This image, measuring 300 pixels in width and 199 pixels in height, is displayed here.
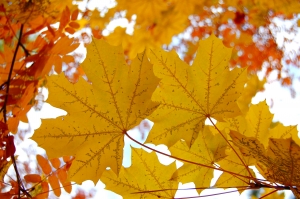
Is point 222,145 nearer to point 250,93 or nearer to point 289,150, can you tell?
point 289,150

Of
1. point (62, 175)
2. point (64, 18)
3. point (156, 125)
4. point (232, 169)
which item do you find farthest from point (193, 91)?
point (64, 18)

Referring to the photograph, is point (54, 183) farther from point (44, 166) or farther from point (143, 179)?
point (143, 179)

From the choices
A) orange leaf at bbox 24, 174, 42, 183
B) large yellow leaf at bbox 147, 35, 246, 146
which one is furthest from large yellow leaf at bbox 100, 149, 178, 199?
orange leaf at bbox 24, 174, 42, 183

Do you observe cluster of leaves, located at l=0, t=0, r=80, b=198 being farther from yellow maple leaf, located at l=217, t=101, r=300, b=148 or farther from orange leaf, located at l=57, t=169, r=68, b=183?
yellow maple leaf, located at l=217, t=101, r=300, b=148

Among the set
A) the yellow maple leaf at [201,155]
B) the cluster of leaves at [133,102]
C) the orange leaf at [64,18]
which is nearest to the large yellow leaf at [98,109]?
the cluster of leaves at [133,102]

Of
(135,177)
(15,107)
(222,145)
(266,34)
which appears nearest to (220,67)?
(222,145)

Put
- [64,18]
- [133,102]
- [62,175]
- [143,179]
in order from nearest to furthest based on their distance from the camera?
[133,102] → [143,179] → [62,175] → [64,18]
